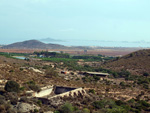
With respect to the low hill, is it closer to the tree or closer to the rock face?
the tree

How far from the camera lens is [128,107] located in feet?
85.6

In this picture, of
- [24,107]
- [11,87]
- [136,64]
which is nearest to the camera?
[24,107]

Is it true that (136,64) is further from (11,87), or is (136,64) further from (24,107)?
(24,107)

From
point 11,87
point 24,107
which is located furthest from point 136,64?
point 24,107

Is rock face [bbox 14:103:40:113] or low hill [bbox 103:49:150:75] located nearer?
rock face [bbox 14:103:40:113]

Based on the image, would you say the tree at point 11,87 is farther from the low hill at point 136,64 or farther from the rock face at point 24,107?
the low hill at point 136,64

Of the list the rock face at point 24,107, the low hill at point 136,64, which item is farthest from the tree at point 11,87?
the low hill at point 136,64

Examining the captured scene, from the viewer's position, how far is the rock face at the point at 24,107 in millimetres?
19953

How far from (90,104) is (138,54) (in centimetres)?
5854

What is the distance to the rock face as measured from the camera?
786 inches

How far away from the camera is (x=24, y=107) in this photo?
2050 cm

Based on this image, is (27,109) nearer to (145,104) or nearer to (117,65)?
A: (145,104)

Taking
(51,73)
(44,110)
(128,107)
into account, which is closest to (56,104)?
(44,110)

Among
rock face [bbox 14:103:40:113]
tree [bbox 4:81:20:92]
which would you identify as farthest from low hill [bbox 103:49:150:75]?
rock face [bbox 14:103:40:113]
